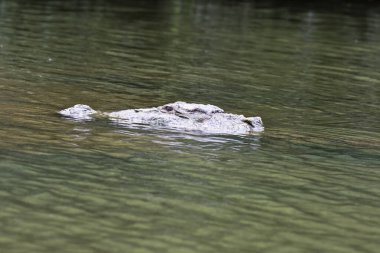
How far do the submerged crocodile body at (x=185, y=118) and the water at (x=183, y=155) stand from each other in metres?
0.44

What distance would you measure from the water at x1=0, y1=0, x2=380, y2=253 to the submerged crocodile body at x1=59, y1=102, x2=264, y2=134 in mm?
444

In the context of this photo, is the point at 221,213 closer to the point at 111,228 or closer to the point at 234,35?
the point at 111,228

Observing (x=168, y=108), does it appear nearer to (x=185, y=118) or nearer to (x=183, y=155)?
(x=185, y=118)

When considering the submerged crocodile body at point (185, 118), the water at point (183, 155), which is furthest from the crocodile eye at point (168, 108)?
the water at point (183, 155)

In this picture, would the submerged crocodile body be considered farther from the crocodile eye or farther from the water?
the water

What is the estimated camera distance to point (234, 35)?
39.0 m

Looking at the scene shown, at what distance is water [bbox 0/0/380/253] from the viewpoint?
10.8 m

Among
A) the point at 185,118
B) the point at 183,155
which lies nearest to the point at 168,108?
the point at 185,118

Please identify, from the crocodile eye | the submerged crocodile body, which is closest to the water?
the submerged crocodile body

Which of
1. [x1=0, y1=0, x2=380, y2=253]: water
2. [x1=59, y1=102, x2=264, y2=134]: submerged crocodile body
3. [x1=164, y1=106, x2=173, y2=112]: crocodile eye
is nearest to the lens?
[x1=0, y1=0, x2=380, y2=253]: water

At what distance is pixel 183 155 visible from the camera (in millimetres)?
14750

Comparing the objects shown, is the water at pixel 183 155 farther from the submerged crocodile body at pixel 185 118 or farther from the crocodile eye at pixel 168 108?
the crocodile eye at pixel 168 108

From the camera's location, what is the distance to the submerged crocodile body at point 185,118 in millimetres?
17236

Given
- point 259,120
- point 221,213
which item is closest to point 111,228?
point 221,213
